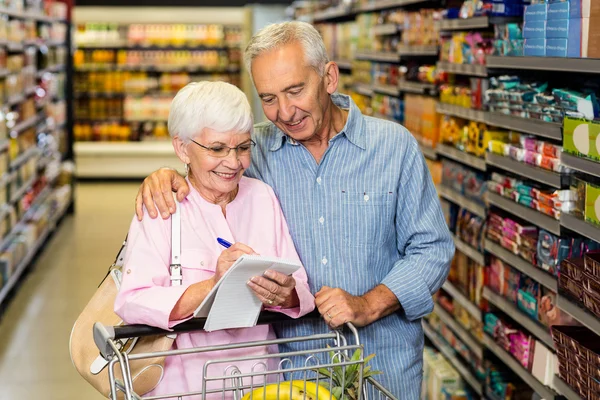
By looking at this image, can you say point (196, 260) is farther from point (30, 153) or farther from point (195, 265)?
point (30, 153)

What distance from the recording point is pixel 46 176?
9812 millimetres

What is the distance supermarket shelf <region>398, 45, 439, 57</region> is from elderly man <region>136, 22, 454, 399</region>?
8.37ft

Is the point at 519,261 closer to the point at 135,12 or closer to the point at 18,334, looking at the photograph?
the point at 18,334

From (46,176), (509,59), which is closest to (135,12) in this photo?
(46,176)

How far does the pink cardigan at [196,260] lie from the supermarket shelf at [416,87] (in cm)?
285

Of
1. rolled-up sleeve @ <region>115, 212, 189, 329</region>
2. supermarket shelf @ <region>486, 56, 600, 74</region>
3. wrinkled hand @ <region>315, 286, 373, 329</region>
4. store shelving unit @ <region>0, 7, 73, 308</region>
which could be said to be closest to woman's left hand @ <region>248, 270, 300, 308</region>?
wrinkled hand @ <region>315, 286, 373, 329</region>

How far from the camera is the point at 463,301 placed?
14.9 feet

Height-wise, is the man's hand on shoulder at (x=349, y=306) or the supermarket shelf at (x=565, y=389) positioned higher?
the man's hand on shoulder at (x=349, y=306)

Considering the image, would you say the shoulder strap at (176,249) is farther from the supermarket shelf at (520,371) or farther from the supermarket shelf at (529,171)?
the supermarket shelf at (520,371)

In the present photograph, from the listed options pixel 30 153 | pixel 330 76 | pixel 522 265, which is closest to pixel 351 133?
pixel 330 76

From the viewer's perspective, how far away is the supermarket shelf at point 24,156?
7.67 meters

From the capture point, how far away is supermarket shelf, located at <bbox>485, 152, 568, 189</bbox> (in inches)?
127

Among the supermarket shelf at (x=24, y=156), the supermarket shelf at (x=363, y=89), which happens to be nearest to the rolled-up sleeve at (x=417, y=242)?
the supermarket shelf at (x=363, y=89)

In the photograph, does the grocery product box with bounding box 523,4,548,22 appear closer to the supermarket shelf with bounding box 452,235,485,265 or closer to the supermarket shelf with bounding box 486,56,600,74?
the supermarket shelf with bounding box 486,56,600,74
